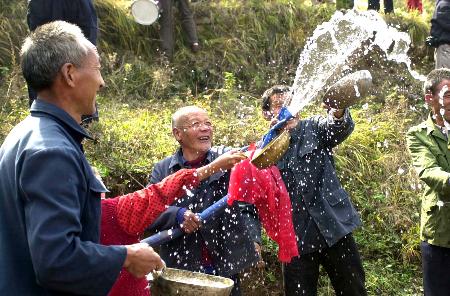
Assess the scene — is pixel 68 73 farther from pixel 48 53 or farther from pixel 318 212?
pixel 318 212

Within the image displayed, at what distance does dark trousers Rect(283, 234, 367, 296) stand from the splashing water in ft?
9.61

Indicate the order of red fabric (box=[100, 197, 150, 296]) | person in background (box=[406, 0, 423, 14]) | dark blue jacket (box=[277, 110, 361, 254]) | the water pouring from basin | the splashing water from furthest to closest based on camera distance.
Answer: person in background (box=[406, 0, 423, 14]) < the splashing water < the water pouring from basin < dark blue jacket (box=[277, 110, 361, 254]) < red fabric (box=[100, 197, 150, 296])

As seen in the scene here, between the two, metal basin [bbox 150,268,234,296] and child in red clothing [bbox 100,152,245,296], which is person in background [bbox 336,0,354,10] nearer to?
child in red clothing [bbox 100,152,245,296]

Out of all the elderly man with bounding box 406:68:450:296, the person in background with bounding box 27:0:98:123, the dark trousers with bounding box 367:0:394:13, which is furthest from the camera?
the dark trousers with bounding box 367:0:394:13

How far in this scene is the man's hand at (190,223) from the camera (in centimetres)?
367

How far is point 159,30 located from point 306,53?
208cm

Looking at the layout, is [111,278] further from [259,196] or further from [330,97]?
[330,97]

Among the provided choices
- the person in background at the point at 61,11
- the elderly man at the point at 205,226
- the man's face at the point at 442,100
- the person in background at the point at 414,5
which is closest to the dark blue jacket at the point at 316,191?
the elderly man at the point at 205,226

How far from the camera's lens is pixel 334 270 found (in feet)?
14.4

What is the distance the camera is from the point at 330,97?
3902 mm

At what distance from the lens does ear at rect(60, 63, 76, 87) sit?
2.29m

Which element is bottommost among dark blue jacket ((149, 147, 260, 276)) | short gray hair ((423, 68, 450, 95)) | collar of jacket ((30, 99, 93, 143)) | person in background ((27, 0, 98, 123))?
dark blue jacket ((149, 147, 260, 276))

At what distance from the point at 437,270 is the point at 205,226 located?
1.54m

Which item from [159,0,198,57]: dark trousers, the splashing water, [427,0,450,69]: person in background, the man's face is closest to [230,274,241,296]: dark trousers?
the man's face
